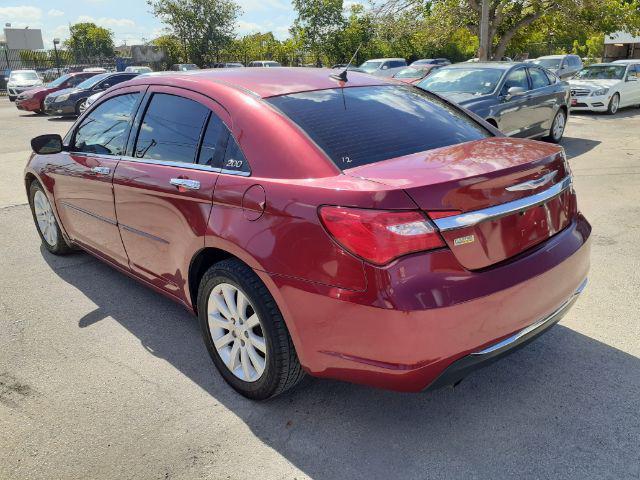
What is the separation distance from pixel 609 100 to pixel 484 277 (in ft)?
50.8

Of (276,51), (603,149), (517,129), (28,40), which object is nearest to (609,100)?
(603,149)

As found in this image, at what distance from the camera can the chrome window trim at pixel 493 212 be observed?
7.32 feet

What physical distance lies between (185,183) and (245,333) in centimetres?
88

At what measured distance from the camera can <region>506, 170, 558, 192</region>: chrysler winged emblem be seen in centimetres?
245

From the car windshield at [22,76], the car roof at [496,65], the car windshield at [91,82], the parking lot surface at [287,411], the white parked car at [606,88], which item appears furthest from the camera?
the car windshield at [22,76]

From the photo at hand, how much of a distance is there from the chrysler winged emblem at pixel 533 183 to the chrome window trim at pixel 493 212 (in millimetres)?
42

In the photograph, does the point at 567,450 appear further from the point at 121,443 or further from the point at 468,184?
the point at 121,443

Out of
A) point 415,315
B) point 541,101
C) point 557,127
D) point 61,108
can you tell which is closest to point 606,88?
point 557,127

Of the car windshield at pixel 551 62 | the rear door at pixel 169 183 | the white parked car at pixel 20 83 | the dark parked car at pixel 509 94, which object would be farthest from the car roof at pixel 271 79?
the white parked car at pixel 20 83

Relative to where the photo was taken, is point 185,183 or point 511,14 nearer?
point 185,183

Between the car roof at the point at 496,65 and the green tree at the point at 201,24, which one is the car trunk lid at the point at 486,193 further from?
the green tree at the point at 201,24

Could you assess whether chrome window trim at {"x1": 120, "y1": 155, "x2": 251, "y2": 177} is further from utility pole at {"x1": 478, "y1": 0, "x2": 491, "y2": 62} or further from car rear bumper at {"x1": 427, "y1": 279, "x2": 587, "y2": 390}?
utility pole at {"x1": 478, "y1": 0, "x2": 491, "y2": 62}

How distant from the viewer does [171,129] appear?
10.8ft

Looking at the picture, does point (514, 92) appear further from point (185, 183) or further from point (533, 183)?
point (185, 183)
